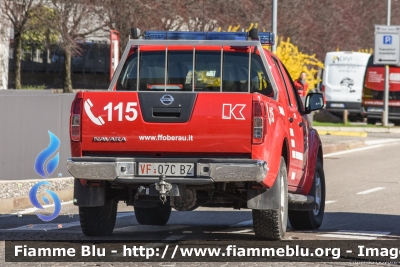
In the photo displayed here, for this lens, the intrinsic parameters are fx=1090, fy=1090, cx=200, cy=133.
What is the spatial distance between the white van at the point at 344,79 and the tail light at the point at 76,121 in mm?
35075

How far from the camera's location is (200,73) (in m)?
10.6

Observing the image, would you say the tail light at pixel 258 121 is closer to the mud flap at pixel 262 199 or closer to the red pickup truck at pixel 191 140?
the red pickup truck at pixel 191 140

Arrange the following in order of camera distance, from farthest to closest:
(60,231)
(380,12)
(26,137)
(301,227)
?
(380,12) → (26,137) → (301,227) → (60,231)

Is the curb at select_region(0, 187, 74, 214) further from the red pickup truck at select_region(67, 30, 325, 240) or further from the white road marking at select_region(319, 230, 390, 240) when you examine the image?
the white road marking at select_region(319, 230, 390, 240)

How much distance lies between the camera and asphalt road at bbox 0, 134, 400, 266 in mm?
10422

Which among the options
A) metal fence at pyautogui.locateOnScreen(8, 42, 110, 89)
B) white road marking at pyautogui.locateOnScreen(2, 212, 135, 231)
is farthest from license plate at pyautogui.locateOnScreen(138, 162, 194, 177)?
metal fence at pyautogui.locateOnScreen(8, 42, 110, 89)

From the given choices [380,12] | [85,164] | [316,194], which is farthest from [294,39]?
[85,164]

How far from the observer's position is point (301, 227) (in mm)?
11742

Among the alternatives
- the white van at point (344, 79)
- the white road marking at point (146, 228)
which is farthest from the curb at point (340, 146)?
the white road marking at point (146, 228)

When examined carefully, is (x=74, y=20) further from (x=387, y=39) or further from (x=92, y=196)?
(x=92, y=196)

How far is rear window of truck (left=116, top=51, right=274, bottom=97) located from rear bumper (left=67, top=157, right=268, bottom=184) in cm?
145

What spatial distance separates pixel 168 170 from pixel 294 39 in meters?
37.8

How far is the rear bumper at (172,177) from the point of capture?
9.11m

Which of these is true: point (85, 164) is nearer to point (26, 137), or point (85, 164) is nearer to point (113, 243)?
point (113, 243)
